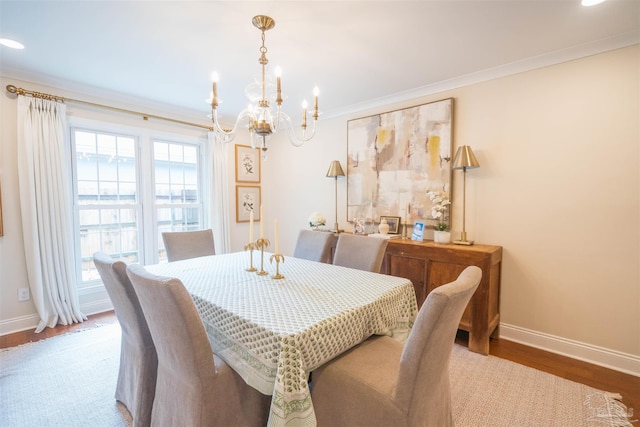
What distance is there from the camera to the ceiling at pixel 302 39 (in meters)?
1.78

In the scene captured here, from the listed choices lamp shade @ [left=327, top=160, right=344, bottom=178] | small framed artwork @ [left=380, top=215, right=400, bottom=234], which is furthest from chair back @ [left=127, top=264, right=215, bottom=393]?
lamp shade @ [left=327, top=160, right=344, bottom=178]

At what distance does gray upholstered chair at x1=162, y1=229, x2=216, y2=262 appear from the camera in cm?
269

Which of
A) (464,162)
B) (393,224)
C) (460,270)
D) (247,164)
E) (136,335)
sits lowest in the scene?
(136,335)

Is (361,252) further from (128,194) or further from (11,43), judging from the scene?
(11,43)

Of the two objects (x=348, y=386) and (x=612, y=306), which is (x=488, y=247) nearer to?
(x=612, y=306)

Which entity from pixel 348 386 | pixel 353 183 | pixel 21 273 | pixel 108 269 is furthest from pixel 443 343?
pixel 21 273

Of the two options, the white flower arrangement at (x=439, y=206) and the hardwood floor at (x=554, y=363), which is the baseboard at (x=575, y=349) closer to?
the hardwood floor at (x=554, y=363)

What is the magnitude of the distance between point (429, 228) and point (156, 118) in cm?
354

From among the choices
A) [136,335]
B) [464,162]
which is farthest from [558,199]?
[136,335]

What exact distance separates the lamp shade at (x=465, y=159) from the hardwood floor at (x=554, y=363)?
1633 millimetres

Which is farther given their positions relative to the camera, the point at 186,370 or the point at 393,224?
the point at 393,224

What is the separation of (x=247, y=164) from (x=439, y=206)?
9.71 feet

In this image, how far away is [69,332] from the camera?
2.76 metres

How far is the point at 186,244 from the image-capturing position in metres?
2.79
